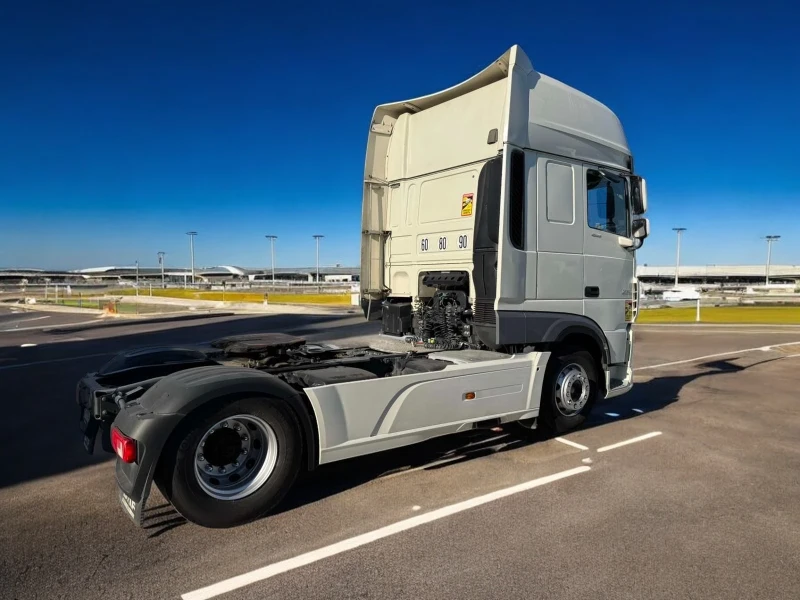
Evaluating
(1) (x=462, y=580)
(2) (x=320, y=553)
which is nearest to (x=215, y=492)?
(2) (x=320, y=553)

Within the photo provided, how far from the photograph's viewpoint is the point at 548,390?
5.73 metres

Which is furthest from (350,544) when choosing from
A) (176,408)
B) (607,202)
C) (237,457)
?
(607,202)

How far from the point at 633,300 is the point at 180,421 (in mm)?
5436

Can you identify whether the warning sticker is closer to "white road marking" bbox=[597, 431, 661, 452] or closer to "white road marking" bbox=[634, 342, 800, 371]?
"white road marking" bbox=[597, 431, 661, 452]

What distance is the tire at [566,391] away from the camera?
226 inches

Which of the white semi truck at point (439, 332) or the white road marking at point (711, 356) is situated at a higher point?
the white semi truck at point (439, 332)

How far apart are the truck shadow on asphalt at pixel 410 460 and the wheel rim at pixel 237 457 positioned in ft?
1.17

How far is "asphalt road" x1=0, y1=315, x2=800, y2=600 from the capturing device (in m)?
3.04

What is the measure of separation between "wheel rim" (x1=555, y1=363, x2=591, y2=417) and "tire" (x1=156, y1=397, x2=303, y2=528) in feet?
10.2

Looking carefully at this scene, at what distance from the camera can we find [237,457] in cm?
388

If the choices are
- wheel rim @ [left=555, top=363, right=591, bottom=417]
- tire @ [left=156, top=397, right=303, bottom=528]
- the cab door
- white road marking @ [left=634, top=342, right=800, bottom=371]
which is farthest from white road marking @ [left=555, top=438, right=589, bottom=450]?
white road marking @ [left=634, top=342, right=800, bottom=371]

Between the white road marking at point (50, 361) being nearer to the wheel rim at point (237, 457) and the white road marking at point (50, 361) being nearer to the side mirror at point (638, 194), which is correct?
the wheel rim at point (237, 457)

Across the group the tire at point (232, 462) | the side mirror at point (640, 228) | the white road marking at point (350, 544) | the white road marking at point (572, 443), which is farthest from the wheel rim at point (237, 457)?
the side mirror at point (640, 228)

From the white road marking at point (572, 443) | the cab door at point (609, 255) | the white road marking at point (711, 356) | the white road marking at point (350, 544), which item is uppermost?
the cab door at point (609, 255)
